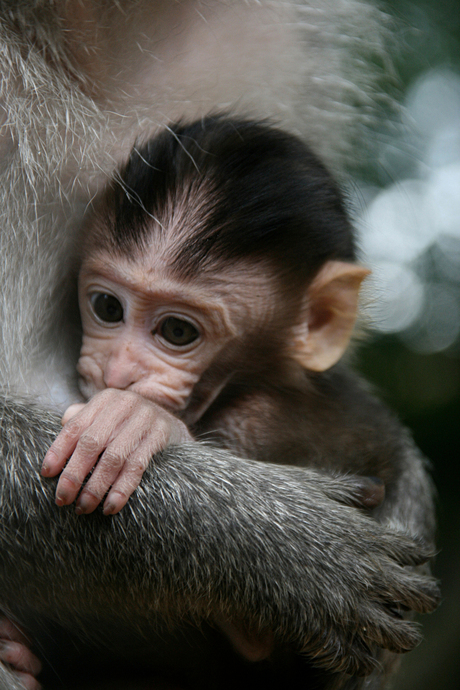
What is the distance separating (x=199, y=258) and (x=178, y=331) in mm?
213

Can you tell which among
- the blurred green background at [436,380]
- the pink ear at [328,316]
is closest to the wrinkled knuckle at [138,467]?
the pink ear at [328,316]

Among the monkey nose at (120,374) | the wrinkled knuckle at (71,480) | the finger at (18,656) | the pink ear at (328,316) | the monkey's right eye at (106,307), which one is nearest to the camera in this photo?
the wrinkled knuckle at (71,480)

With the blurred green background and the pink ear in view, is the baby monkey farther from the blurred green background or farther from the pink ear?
the blurred green background

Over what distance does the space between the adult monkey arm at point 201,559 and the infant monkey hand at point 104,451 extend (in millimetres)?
94

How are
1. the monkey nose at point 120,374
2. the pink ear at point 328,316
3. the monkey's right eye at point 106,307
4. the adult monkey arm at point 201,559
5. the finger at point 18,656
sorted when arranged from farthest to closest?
the pink ear at point 328,316, the monkey's right eye at point 106,307, the monkey nose at point 120,374, the finger at point 18,656, the adult monkey arm at point 201,559

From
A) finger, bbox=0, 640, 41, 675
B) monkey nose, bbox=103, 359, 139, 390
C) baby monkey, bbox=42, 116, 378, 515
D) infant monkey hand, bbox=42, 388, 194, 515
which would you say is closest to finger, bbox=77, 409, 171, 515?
infant monkey hand, bbox=42, 388, 194, 515

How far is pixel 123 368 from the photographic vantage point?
162 cm

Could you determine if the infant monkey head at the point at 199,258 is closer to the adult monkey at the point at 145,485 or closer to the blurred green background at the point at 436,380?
the adult monkey at the point at 145,485

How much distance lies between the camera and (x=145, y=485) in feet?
4.46

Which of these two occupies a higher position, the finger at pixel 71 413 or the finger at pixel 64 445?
the finger at pixel 64 445

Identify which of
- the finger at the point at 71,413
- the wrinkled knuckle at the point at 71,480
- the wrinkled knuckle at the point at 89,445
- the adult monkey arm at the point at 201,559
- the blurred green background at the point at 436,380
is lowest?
the blurred green background at the point at 436,380

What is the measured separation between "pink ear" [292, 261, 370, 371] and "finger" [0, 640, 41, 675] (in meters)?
1.03

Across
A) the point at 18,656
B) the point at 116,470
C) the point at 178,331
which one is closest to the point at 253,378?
the point at 178,331

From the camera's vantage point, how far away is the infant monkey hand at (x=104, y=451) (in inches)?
47.1
